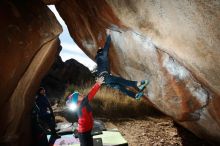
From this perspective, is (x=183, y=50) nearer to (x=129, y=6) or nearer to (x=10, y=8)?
(x=129, y=6)

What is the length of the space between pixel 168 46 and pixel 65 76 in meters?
12.5

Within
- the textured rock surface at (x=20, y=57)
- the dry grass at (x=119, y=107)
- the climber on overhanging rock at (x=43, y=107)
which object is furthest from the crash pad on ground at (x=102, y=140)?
the dry grass at (x=119, y=107)

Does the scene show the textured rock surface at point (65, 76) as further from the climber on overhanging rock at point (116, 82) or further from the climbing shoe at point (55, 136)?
the climber on overhanging rock at point (116, 82)

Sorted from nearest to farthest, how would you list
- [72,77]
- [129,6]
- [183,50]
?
1. [183,50]
2. [129,6]
3. [72,77]

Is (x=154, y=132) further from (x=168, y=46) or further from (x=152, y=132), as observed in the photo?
(x=168, y=46)

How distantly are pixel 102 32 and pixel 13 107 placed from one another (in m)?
3.14

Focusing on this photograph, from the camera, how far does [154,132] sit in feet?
31.7

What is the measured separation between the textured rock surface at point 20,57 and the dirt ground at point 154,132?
329 centimetres

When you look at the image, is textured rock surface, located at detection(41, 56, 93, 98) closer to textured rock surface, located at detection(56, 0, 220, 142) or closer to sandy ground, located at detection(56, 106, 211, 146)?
sandy ground, located at detection(56, 106, 211, 146)

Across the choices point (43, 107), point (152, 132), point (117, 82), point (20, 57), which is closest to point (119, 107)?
point (152, 132)

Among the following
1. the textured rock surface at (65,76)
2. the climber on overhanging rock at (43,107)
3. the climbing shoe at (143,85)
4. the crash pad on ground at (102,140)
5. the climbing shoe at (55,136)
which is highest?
the textured rock surface at (65,76)

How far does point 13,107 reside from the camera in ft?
20.5

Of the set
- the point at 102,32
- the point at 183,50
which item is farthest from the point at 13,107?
the point at 183,50

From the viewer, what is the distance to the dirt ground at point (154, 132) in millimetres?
8805
